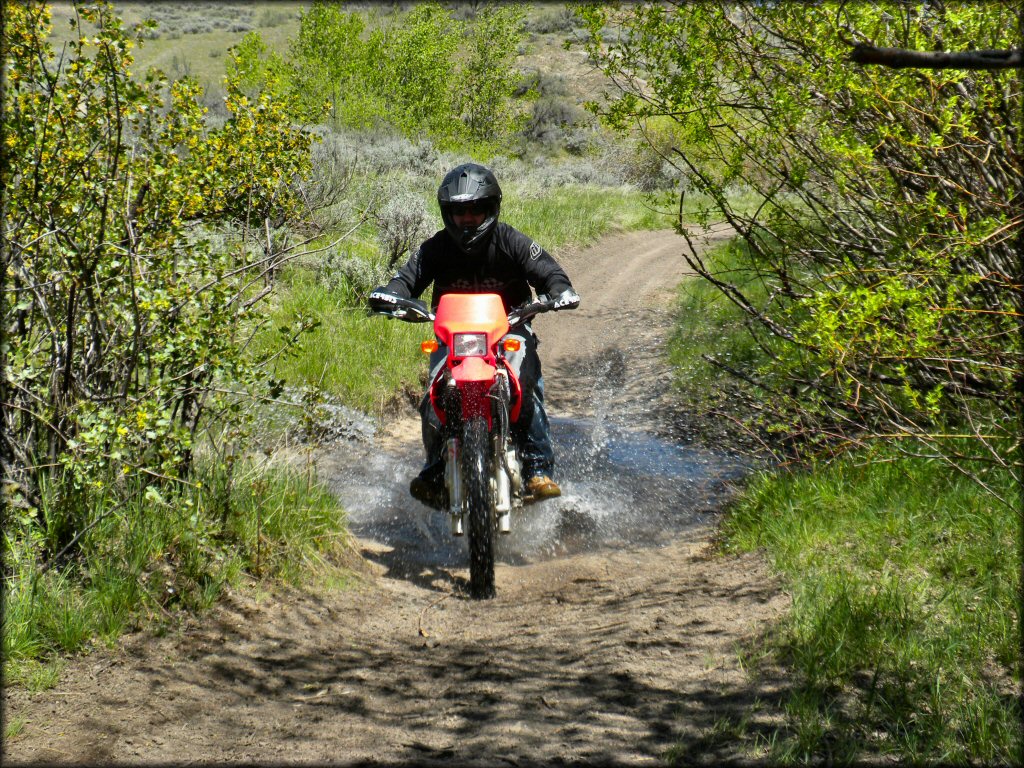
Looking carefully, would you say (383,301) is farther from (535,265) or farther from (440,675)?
(440,675)

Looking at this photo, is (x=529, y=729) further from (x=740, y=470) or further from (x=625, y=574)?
(x=740, y=470)

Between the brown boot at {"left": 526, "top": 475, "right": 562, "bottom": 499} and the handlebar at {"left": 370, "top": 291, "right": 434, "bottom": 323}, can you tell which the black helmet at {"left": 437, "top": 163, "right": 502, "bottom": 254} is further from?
the brown boot at {"left": 526, "top": 475, "right": 562, "bottom": 499}

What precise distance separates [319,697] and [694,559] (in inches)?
98.8

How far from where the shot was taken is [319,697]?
129 inches

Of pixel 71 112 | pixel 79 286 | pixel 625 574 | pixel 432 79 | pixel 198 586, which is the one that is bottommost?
pixel 625 574

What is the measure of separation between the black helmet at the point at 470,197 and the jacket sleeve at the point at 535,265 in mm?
299

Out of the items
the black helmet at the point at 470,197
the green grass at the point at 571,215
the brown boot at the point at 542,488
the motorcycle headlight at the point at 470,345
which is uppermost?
the green grass at the point at 571,215

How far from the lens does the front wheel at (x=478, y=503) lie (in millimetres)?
4426

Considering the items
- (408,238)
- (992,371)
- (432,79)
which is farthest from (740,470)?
(432,79)

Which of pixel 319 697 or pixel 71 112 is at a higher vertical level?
pixel 71 112

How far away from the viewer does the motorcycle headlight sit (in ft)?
15.0

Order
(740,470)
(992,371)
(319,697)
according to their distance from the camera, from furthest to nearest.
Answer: (740,470) < (992,371) < (319,697)

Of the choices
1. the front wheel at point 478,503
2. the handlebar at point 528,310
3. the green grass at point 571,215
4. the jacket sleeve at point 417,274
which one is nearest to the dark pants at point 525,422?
the handlebar at point 528,310

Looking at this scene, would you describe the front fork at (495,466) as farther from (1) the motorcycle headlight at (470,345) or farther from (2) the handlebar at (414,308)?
(2) the handlebar at (414,308)
